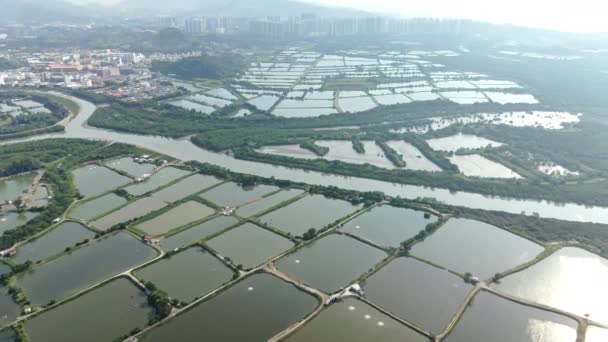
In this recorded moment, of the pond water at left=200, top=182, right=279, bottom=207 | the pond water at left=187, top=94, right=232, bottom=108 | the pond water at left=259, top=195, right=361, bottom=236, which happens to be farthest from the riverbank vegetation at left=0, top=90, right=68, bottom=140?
the pond water at left=259, top=195, right=361, bottom=236

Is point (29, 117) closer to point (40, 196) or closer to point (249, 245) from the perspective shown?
point (40, 196)

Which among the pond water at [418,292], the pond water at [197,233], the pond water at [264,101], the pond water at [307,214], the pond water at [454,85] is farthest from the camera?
the pond water at [454,85]

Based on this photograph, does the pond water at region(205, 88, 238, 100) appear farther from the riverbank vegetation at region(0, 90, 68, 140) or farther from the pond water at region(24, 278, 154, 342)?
the pond water at region(24, 278, 154, 342)

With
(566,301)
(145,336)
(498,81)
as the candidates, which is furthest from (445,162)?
(498,81)

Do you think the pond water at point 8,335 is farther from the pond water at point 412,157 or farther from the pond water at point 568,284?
the pond water at point 412,157

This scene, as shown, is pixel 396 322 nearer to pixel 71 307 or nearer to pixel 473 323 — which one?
pixel 473 323

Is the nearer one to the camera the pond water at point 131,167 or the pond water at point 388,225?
the pond water at point 388,225

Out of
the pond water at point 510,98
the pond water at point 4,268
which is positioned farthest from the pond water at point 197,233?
the pond water at point 510,98
